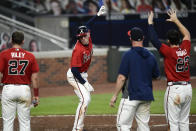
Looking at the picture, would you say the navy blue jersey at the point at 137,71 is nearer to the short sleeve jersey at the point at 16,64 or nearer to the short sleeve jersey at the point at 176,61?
the short sleeve jersey at the point at 176,61

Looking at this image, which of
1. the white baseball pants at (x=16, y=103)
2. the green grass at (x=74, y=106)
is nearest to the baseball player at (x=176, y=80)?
the white baseball pants at (x=16, y=103)

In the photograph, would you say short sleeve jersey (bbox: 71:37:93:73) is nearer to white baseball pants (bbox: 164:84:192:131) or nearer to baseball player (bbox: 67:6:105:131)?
baseball player (bbox: 67:6:105:131)

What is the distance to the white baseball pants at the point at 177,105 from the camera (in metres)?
7.98

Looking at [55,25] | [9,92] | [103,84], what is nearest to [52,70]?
[103,84]

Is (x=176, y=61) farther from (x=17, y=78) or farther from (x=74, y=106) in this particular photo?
(x=74, y=106)

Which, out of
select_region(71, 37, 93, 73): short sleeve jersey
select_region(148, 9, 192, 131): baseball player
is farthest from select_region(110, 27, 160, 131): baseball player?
select_region(71, 37, 93, 73): short sleeve jersey

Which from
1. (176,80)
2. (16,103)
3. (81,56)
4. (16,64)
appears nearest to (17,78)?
(16,64)

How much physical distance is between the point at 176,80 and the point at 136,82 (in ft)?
3.01

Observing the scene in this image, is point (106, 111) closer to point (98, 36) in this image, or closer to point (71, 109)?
point (71, 109)

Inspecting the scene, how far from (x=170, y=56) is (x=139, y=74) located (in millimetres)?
833

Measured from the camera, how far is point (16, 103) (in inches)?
322

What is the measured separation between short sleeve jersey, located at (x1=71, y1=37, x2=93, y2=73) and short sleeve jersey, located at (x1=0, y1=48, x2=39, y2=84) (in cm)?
125

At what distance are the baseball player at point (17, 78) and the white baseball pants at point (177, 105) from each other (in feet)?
7.74

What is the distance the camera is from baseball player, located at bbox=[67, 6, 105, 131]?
29.8ft
